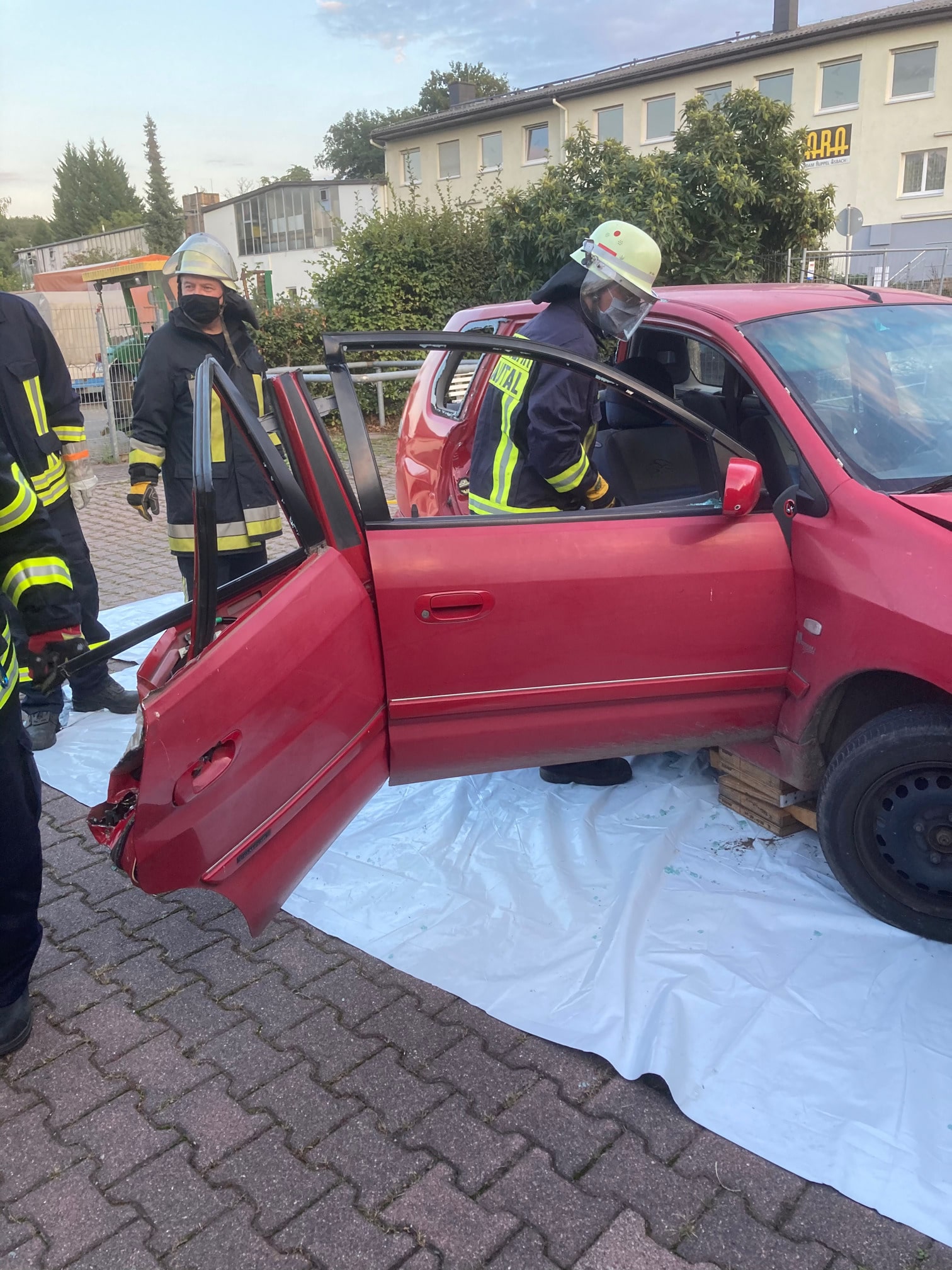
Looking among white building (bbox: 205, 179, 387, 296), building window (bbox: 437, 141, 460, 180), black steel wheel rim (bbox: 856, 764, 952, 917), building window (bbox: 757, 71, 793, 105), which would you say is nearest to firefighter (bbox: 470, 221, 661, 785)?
black steel wheel rim (bbox: 856, 764, 952, 917)

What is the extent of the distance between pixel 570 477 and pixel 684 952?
153 cm

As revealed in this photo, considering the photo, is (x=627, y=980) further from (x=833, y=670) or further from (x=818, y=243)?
(x=818, y=243)

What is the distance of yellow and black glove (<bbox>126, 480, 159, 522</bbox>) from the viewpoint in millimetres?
4039

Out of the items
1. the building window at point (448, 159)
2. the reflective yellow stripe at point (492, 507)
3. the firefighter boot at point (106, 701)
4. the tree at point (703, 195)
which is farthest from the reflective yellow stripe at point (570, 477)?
the building window at point (448, 159)

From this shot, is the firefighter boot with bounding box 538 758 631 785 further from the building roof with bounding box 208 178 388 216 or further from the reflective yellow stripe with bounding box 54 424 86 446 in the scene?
the building roof with bounding box 208 178 388 216

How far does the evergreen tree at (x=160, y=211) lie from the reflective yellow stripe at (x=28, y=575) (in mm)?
68410

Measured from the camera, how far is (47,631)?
252 cm

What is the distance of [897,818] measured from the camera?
8.48 feet

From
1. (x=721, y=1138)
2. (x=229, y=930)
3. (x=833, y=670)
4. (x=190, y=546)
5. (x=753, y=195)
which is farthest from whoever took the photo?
(x=753, y=195)

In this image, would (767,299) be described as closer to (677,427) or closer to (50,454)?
(677,427)

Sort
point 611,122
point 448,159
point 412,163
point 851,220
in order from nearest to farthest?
point 851,220
point 611,122
point 448,159
point 412,163

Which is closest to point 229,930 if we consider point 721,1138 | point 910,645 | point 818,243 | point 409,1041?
point 409,1041

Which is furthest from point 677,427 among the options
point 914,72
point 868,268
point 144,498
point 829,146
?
point 914,72

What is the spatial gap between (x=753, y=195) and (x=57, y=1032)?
12752 millimetres
